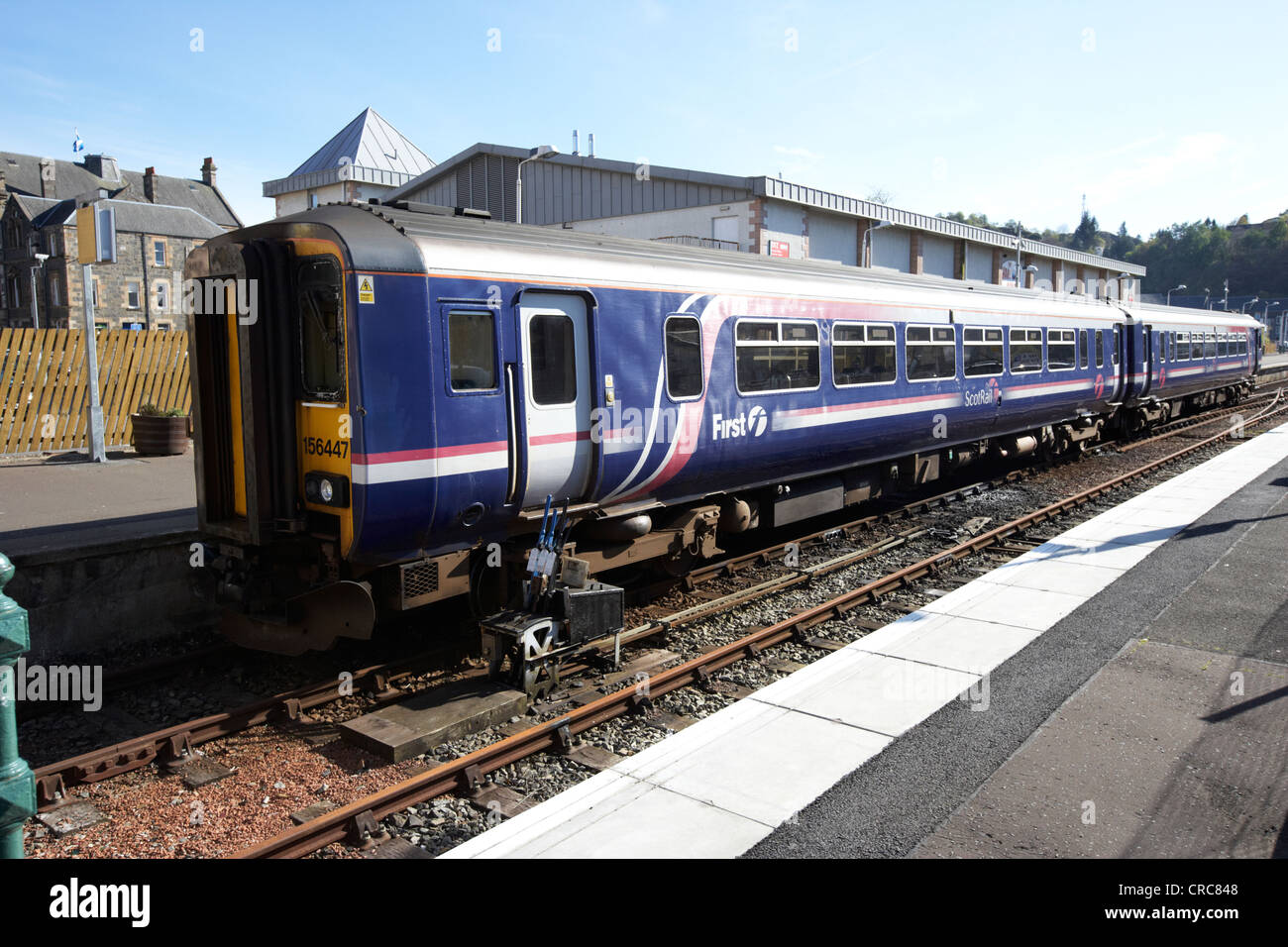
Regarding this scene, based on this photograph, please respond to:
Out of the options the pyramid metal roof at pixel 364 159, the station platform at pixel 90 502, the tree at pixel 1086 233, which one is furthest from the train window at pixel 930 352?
the tree at pixel 1086 233

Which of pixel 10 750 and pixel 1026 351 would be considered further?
pixel 1026 351

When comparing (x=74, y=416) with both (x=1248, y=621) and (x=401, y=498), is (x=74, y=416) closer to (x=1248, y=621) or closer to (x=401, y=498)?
(x=401, y=498)

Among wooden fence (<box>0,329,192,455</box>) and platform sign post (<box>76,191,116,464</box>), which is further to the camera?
wooden fence (<box>0,329,192,455</box>)

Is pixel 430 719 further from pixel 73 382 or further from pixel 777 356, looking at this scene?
pixel 73 382

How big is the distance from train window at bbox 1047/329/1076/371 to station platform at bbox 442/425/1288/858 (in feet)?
27.1

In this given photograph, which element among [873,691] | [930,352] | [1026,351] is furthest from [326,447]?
[1026,351]

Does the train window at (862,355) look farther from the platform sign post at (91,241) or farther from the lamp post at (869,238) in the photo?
the lamp post at (869,238)

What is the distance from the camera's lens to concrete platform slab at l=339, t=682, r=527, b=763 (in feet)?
19.2

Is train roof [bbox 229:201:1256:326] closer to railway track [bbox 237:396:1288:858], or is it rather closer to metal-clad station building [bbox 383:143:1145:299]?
railway track [bbox 237:396:1288:858]

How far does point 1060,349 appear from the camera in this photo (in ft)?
56.7

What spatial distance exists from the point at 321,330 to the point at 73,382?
37.5ft

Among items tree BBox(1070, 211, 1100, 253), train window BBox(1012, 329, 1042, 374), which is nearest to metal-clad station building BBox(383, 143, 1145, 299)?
train window BBox(1012, 329, 1042, 374)

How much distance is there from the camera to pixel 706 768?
5.60 m

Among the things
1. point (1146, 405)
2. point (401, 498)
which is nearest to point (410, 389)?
point (401, 498)
